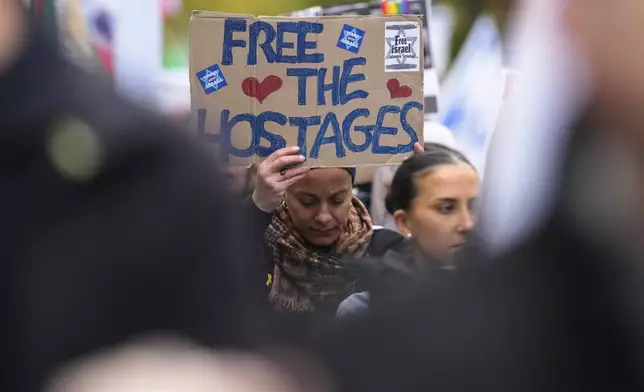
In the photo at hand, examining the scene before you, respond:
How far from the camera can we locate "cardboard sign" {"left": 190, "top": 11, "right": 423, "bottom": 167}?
95.3 inches

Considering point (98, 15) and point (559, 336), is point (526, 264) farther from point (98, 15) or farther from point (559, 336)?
point (98, 15)

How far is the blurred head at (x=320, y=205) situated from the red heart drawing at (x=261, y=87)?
0.97 feet

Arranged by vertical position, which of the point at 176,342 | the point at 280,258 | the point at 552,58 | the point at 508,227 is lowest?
the point at 280,258

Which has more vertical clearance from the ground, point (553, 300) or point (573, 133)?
point (573, 133)

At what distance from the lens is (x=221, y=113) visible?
7.82 ft

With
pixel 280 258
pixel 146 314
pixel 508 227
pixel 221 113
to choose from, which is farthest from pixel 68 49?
pixel 280 258

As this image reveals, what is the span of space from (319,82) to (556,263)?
1.78 metres

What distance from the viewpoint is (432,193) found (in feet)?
8.86

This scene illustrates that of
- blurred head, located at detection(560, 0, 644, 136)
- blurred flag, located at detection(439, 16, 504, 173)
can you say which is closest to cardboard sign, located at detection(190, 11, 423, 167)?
blurred flag, located at detection(439, 16, 504, 173)

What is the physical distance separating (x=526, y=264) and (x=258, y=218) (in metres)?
1.78

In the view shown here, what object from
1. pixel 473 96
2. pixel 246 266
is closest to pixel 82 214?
pixel 246 266

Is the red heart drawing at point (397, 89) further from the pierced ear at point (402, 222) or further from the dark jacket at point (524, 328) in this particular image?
the dark jacket at point (524, 328)

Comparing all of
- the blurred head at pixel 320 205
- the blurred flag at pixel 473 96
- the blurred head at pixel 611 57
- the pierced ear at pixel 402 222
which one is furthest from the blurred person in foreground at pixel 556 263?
the blurred flag at pixel 473 96

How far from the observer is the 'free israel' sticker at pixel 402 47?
8.19 ft
